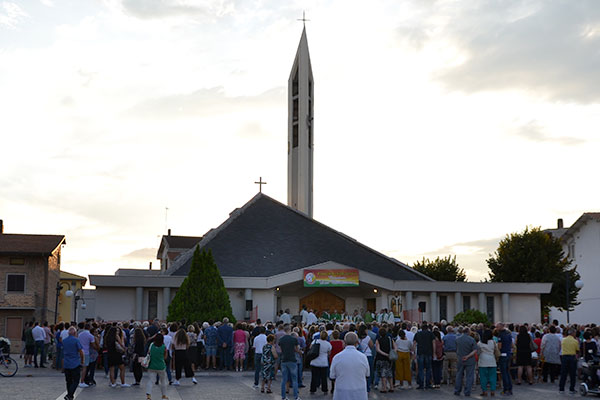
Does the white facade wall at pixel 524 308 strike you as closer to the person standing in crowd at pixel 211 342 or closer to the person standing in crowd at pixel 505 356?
the person standing in crowd at pixel 211 342

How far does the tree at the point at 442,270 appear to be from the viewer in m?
81.3

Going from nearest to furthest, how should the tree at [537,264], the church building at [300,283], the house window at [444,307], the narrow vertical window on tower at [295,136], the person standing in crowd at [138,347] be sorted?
the person standing in crowd at [138,347] → the church building at [300,283] → the house window at [444,307] → the tree at [537,264] → the narrow vertical window on tower at [295,136]

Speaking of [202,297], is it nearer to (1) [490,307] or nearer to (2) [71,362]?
(1) [490,307]

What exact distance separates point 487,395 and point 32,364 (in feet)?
66.9

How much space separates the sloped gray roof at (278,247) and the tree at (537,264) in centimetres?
1455

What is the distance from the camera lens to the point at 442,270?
8169 centimetres

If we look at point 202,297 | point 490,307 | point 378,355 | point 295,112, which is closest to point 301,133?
point 295,112

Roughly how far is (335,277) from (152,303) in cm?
1034

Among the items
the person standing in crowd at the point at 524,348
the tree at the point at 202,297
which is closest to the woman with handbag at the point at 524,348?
the person standing in crowd at the point at 524,348

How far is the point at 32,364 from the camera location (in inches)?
1321

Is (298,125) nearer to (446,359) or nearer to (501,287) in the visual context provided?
(501,287)

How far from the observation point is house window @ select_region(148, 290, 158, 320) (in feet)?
146

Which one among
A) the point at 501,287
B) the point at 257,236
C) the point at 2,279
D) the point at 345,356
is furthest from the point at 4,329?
the point at 345,356

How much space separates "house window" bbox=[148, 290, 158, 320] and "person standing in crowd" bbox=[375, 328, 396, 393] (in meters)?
24.7
